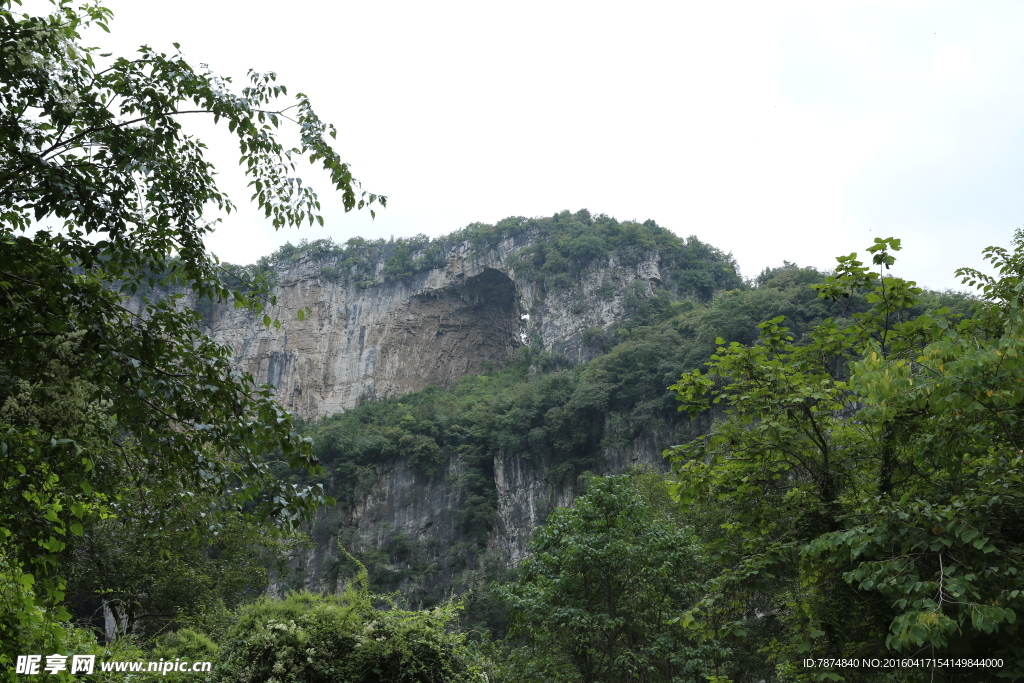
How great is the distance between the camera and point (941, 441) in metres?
4.23

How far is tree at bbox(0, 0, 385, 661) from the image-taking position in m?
3.37

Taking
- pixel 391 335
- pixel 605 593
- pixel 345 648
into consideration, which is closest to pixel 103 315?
pixel 345 648

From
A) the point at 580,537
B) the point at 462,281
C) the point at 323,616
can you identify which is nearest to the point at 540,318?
the point at 462,281

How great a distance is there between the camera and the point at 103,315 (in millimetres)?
3678

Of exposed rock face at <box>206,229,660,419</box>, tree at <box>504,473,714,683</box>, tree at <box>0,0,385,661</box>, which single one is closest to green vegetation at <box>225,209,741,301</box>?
exposed rock face at <box>206,229,660,419</box>

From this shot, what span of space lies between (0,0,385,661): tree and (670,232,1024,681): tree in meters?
3.08

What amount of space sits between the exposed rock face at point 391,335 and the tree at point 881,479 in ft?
150

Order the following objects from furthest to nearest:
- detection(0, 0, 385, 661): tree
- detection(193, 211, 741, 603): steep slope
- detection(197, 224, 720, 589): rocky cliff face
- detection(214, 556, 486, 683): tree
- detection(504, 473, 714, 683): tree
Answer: detection(197, 224, 720, 589): rocky cliff face < detection(193, 211, 741, 603): steep slope < detection(504, 473, 714, 683): tree < detection(214, 556, 486, 683): tree < detection(0, 0, 385, 661): tree

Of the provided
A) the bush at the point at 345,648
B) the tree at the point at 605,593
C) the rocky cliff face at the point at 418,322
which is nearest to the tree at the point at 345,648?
the bush at the point at 345,648

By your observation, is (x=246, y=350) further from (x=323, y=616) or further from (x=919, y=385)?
(x=919, y=385)

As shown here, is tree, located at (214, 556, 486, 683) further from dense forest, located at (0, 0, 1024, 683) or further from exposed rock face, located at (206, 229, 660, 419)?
exposed rock face, located at (206, 229, 660, 419)

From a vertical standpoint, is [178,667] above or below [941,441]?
below

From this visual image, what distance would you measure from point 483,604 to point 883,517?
2412cm

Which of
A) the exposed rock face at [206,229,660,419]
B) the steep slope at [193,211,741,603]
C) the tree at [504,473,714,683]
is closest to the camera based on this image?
the tree at [504,473,714,683]
